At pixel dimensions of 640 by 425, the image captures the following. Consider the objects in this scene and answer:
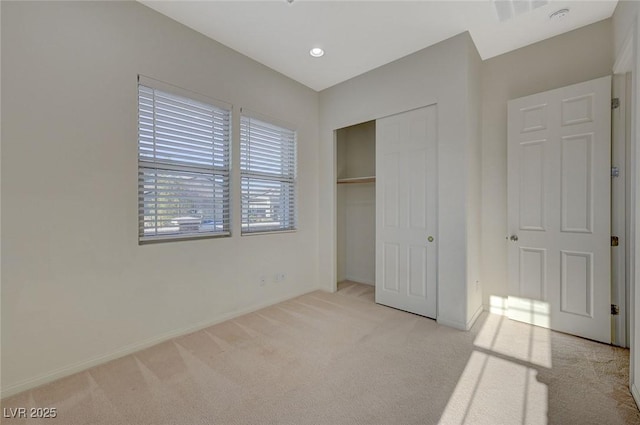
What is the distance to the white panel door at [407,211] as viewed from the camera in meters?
2.98

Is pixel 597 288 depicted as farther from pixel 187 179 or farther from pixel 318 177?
pixel 187 179

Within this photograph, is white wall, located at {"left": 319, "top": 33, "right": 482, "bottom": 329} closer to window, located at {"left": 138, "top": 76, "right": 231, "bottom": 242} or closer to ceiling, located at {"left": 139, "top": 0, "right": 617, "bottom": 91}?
ceiling, located at {"left": 139, "top": 0, "right": 617, "bottom": 91}

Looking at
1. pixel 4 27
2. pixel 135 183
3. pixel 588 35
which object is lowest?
pixel 135 183

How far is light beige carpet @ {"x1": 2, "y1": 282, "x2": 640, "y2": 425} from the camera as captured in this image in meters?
1.59

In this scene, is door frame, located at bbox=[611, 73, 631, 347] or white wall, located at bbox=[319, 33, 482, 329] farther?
white wall, located at bbox=[319, 33, 482, 329]

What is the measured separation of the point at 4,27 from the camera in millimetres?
1707

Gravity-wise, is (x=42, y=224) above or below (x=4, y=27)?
below

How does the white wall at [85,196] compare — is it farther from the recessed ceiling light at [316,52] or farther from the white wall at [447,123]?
the white wall at [447,123]

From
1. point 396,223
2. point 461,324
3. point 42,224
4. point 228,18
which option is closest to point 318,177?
point 396,223

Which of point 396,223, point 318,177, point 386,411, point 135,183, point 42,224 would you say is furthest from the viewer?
point 318,177

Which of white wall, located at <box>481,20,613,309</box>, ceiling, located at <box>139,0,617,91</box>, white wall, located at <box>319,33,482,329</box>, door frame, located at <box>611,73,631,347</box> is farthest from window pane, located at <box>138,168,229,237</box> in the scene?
door frame, located at <box>611,73,631,347</box>

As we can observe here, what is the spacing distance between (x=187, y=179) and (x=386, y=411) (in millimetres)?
2504

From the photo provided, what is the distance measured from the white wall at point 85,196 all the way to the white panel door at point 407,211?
2005mm

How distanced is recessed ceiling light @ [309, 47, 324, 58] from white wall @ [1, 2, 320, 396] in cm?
97
